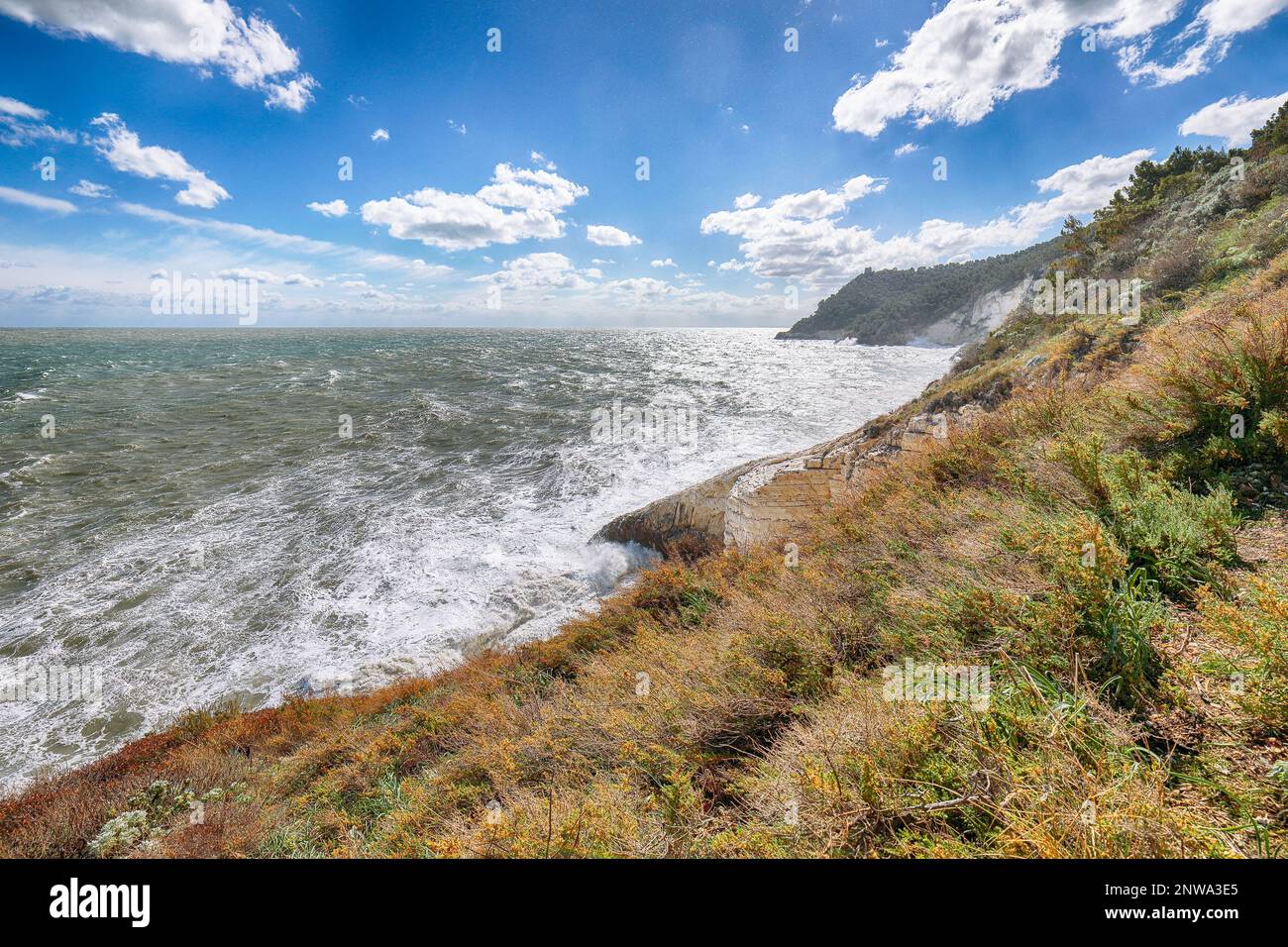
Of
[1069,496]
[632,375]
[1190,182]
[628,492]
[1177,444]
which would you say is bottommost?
[628,492]

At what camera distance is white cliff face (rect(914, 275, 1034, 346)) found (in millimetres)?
80438

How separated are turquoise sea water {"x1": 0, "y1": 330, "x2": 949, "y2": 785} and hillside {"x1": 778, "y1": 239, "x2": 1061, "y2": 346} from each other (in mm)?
71021

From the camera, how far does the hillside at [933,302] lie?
84.1 meters

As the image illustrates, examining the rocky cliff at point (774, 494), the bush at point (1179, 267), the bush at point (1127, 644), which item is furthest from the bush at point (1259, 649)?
the bush at point (1179, 267)

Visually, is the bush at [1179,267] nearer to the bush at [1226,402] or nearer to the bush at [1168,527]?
the bush at [1226,402]

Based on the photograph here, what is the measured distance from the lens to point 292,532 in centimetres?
1311

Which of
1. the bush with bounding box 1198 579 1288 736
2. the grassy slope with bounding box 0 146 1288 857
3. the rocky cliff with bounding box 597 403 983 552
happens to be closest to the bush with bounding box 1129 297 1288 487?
the grassy slope with bounding box 0 146 1288 857

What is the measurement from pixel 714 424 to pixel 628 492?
1029 centimetres

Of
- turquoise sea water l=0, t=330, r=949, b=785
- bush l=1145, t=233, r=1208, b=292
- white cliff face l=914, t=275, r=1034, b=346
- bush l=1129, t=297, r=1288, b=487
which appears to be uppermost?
white cliff face l=914, t=275, r=1034, b=346

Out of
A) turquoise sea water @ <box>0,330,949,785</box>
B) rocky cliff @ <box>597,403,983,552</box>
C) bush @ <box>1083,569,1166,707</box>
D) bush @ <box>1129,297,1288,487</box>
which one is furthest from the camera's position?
rocky cliff @ <box>597,403,983,552</box>

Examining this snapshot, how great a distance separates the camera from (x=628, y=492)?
15.8m

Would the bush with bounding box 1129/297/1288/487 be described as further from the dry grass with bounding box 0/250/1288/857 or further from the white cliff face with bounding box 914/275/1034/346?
the white cliff face with bounding box 914/275/1034/346
